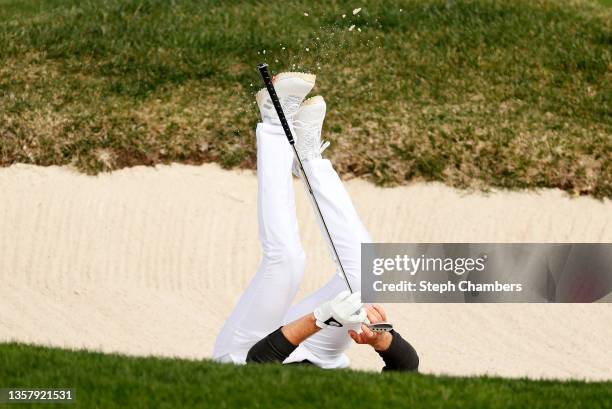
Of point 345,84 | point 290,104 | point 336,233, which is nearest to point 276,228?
point 336,233

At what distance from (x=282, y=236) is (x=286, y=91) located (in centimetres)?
82

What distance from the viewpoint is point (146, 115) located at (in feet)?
54.5

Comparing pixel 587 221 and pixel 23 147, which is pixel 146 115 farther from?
pixel 587 221

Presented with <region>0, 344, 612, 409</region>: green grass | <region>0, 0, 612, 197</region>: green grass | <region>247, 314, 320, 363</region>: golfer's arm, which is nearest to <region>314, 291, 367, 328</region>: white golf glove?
<region>247, 314, 320, 363</region>: golfer's arm

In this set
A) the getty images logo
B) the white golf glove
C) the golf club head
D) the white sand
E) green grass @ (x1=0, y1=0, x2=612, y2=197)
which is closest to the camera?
the white golf glove

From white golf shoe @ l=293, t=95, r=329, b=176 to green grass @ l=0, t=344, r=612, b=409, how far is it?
48.9 inches

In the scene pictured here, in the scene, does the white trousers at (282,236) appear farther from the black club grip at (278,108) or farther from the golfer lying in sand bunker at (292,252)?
the black club grip at (278,108)

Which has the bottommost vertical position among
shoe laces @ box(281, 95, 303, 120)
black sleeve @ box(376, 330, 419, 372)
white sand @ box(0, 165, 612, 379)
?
white sand @ box(0, 165, 612, 379)

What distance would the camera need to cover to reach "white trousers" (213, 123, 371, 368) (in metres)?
7.95

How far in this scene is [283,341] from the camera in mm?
8211

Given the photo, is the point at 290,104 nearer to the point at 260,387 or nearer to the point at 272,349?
the point at 272,349

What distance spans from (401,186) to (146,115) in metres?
3.22

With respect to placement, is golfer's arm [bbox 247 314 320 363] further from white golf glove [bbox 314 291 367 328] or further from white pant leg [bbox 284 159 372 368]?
white pant leg [bbox 284 159 372 368]

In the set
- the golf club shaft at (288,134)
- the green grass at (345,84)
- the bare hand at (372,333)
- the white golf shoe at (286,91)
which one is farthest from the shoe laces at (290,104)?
the green grass at (345,84)
